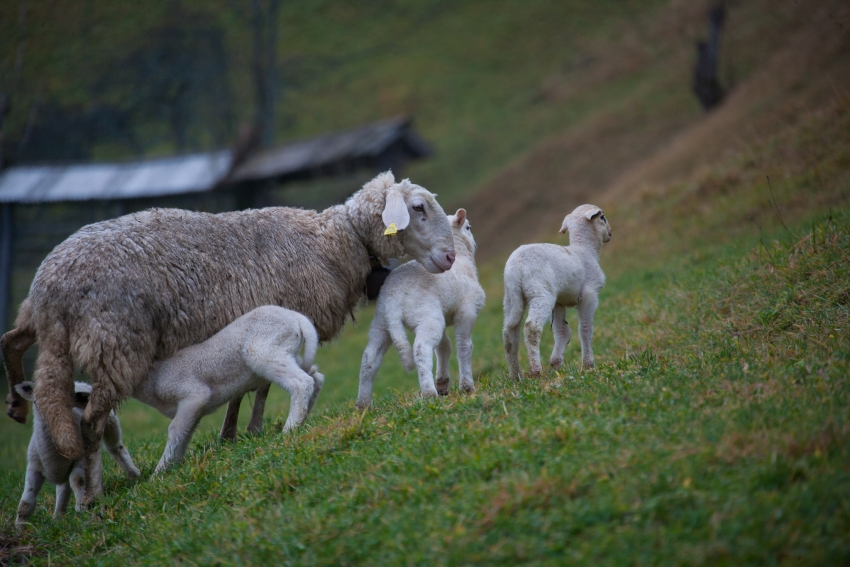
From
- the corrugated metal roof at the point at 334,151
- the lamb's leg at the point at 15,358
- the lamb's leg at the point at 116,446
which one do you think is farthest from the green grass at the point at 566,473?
the corrugated metal roof at the point at 334,151

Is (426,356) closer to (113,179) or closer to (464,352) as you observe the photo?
(464,352)

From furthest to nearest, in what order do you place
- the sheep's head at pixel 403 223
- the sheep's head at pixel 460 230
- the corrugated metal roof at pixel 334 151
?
the corrugated metal roof at pixel 334 151 → the sheep's head at pixel 460 230 → the sheep's head at pixel 403 223

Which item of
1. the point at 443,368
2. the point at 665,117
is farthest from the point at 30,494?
the point at 665,117

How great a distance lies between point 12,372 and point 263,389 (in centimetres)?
209

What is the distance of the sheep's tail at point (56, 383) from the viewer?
5590mm

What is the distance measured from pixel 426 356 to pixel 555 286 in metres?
1.17

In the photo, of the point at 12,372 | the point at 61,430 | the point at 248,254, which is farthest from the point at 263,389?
the point at 12,372

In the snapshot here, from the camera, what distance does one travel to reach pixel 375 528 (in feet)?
13.1

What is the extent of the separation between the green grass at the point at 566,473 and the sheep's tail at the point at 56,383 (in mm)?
644

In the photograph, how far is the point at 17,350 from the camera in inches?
251

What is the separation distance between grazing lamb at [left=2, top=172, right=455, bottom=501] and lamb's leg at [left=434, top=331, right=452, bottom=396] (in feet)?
2.10

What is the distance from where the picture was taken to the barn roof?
19609 mm

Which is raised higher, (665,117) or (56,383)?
(665,117)

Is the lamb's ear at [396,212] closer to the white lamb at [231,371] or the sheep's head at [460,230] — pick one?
the sheep's head at [460,230]
